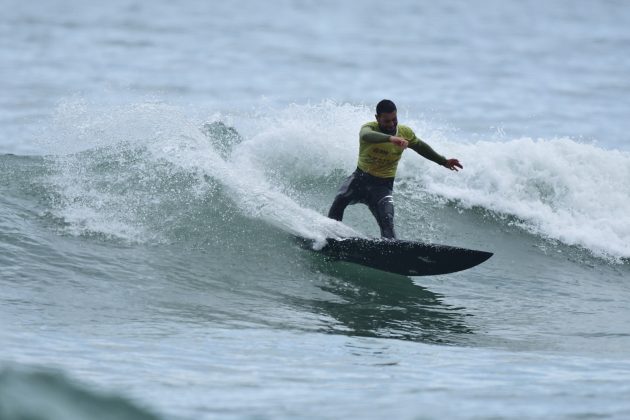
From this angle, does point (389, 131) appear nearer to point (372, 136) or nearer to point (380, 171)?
point (372, 136)

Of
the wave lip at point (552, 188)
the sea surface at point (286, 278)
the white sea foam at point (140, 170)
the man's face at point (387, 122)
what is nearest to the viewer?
the sea surface at point (286, 278)

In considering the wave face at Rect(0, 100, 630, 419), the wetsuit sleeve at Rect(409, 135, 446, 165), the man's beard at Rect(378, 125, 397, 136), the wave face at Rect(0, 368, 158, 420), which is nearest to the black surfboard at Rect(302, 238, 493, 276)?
the wave face at Rect(0, 100, 630, 419)

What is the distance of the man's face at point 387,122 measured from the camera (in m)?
10.3

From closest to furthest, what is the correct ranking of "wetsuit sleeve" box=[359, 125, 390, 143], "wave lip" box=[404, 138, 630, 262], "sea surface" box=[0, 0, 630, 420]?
"sea surface" box=[0, 0, 630, 420] < "wetsuit sleeve" box=[359, 125, 390, 143] < "wave lip" box=[404, 138, 630, 262]

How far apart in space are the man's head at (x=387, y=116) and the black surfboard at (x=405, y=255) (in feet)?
3.80

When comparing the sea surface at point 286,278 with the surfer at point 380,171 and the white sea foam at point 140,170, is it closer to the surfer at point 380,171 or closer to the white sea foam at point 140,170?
the white sea foam at point 140,170

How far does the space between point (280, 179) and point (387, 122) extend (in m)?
3.81

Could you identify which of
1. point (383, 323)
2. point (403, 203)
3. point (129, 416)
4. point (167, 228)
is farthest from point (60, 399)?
point (403, 203)

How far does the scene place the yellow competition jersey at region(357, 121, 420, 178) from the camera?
10.6 meters

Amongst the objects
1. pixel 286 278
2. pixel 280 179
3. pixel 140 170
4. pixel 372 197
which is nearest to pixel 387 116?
pixel 372 197

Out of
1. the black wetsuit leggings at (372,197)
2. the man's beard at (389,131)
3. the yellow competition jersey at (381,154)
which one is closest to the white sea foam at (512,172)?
the black wetsuit leggings at (372,197)

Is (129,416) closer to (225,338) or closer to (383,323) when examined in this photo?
(225,338)

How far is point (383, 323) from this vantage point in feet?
31.2

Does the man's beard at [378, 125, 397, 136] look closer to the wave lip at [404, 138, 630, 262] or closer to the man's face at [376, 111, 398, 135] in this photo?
the man's face at [376, 111, 398, 135]
